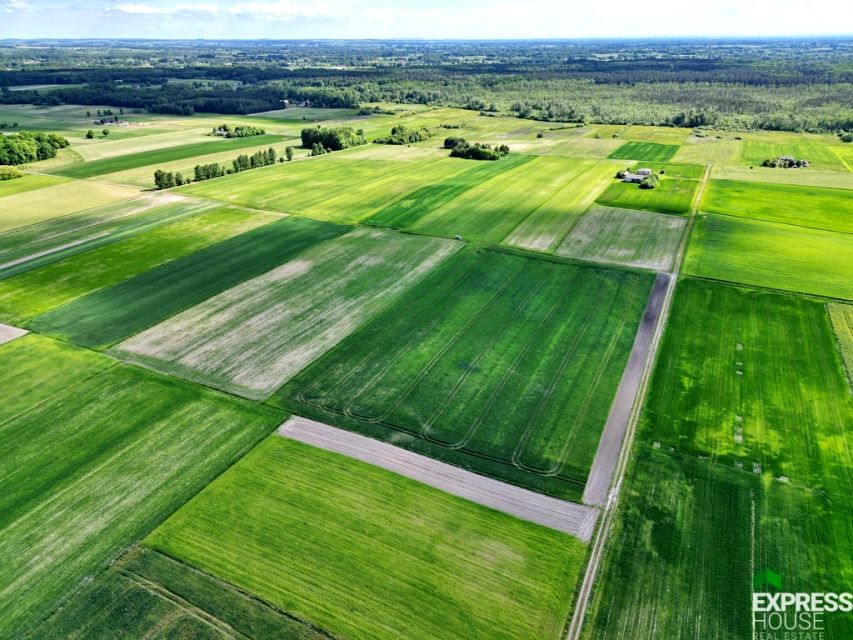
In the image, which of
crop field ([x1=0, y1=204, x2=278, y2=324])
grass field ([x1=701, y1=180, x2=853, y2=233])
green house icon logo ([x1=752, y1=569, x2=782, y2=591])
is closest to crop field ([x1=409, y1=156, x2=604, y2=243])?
crop field ([x1=0, y1=204, x2=278, y2=324])

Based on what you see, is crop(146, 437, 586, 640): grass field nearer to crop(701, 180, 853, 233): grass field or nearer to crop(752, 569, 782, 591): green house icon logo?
crop(752, 569, 782, 591): green house icon logo

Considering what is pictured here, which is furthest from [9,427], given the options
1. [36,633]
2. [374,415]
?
[374,415]

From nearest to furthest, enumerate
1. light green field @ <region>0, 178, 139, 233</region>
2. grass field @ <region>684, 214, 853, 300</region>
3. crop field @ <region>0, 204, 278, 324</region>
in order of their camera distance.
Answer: crop field @ <region>0, 204, 278, 324</region> < grass field @ <region>684, 214, 853, 300</region> < light green field @ <region>0, 178, 139, 233</region>

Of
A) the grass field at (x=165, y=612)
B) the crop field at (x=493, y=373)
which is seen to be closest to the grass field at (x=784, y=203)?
the crop field at (x=493, y=373)

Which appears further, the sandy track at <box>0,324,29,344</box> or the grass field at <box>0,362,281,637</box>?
the sandy track at <box>0,324,29,344</box>

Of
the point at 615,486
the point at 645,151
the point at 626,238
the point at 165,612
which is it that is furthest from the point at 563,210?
the point at 165,612

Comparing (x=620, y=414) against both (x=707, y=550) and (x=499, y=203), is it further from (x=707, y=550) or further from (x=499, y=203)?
(x=499, y=203)

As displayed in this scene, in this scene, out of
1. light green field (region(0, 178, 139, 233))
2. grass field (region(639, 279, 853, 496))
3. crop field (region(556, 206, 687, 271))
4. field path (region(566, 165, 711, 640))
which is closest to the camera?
field path (region(566, 165, 711, 640))
